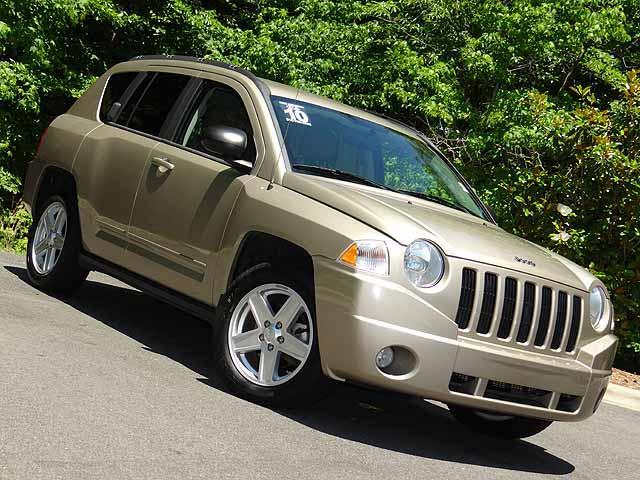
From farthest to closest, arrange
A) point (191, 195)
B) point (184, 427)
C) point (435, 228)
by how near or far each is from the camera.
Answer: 1. point (191, 195)
2. point (435, 228)
3. point (184, 427)

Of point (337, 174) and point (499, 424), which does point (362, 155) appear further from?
point (499, 424)

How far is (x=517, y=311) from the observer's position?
17.9 feet

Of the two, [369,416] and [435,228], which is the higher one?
[435,228]

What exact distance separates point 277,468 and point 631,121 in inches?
343

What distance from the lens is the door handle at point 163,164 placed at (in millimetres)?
6770

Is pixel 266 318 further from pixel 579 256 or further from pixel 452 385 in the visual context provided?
pixel 579 256

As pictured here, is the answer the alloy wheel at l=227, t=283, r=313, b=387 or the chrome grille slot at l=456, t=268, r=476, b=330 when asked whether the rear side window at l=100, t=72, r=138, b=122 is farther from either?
the chrome grille slot at l=456, t=268, r=476, b=330

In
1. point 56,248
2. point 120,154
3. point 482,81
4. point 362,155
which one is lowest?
point 56,248

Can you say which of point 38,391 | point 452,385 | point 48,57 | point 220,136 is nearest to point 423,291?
point 452,385

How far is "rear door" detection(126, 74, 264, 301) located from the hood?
59 centimetres

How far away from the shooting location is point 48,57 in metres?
20.0

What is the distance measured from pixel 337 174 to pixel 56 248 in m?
2.79

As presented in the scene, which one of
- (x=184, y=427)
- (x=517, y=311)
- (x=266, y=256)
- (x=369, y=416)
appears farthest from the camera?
(x=369, y=416)

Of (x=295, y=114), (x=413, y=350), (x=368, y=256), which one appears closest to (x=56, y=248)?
(x=295, y=114)
